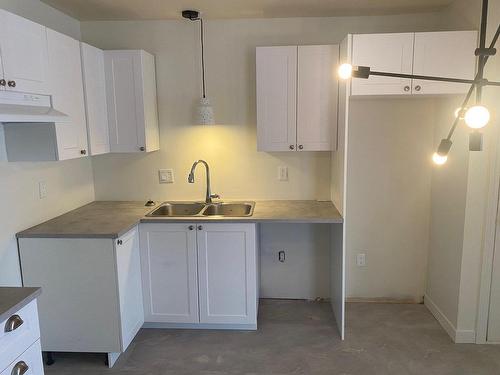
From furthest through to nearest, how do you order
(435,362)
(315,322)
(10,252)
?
1. (315,322)
2. (435,362)
3. (10,252)

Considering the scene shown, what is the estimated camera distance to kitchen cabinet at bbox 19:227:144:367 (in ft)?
7.76

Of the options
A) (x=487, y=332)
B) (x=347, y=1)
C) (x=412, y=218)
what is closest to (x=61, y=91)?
(x=347, y=1)

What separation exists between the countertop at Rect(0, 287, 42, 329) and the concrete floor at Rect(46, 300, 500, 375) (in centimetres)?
109

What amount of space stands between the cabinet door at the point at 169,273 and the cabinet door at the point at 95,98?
73cm

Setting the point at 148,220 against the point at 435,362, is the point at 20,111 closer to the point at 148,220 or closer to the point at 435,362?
the point at 148,220

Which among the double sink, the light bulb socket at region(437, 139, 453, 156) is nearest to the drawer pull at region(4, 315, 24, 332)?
the double sink

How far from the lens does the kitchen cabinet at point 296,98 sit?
278 cm

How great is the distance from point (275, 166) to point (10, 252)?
2.00 metres

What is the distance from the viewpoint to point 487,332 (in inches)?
104

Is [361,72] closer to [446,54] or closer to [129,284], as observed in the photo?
[446,54]

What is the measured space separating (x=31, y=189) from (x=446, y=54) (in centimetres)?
289

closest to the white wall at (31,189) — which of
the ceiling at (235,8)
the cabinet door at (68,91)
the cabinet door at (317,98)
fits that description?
the ceiling at (235,8)

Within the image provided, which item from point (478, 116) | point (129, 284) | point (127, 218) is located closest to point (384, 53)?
point (478, 116)

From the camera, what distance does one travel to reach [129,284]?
258 cm
